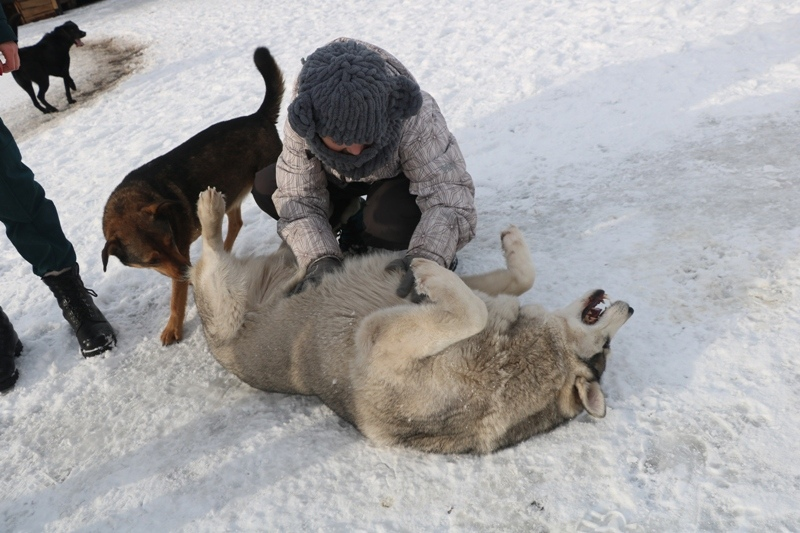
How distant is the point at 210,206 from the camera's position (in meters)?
3.24

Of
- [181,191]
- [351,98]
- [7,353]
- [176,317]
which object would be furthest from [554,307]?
[7,353]

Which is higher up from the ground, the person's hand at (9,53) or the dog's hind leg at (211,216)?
the person's hand at (9,53)

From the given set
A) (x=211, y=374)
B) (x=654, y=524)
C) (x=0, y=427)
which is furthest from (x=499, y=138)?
(x=0, y=427)

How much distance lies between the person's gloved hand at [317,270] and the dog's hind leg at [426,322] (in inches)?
20.2

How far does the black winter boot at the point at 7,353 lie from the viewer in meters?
3.29

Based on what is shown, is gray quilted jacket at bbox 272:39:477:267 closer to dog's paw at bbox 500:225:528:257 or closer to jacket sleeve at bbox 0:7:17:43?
dog's paw at bbox 500:225:528:257

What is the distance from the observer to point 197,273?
10.9ft

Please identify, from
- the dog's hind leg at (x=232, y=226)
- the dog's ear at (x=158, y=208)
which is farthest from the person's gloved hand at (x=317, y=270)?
the dog's hind leg at (x=232, y=226)

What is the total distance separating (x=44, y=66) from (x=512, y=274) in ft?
27.8

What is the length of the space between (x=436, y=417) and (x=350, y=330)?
0.61 meters

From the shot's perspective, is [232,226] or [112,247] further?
[232,226]

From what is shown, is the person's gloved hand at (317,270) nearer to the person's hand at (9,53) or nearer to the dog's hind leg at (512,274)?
the dog's hind leg at (512,274)

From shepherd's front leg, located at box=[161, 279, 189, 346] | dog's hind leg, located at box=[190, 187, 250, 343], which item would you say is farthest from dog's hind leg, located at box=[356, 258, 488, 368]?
shepherd's front leg, located at box=[161, 279, 189, 346]

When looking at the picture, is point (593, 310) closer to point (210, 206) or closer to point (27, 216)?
point (210, 206)
